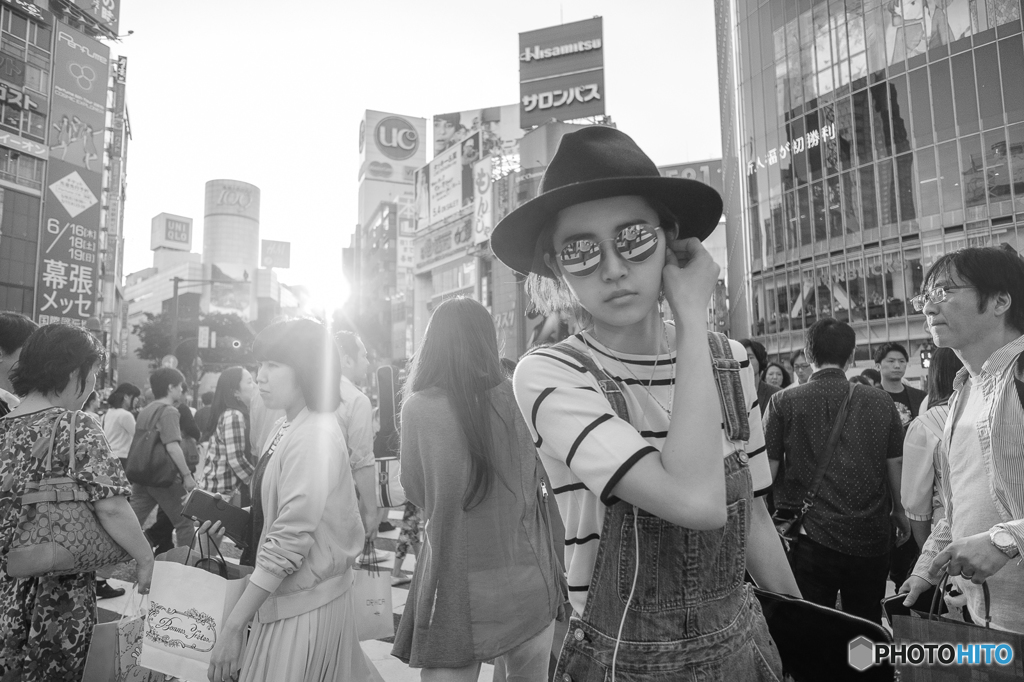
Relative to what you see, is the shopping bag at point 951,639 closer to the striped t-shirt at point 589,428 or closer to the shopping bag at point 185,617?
the striped t-shirt at point 589,428

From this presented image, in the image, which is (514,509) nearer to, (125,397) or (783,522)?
(783,522)

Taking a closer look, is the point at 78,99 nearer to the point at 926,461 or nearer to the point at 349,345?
the point at 349,345

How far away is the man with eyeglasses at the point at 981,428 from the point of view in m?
1.95

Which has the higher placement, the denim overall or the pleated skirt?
the denim overall

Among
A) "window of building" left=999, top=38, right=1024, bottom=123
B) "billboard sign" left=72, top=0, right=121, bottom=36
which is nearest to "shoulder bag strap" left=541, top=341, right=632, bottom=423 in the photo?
"window of building" left=999, top=38, right=1024, bottom=123

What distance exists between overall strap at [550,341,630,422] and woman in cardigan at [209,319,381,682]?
1.51 metres

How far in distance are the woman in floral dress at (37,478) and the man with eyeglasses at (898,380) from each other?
238 inches

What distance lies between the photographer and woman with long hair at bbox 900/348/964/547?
2719 mm

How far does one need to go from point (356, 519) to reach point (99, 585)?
4.51 metres

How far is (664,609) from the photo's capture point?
126 cm

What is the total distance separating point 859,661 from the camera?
48.9 inches

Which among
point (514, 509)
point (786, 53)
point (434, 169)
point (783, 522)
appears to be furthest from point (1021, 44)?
point (434, 169)

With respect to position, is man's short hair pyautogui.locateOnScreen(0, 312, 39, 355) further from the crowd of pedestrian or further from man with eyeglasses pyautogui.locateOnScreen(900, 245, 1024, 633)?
man with eyeglasses pyautogui.locateOnScreen(900, 245, 1024, 633)

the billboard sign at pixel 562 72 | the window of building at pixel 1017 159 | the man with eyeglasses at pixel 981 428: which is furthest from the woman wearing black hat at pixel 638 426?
the billboard sign at pixel 562 72
